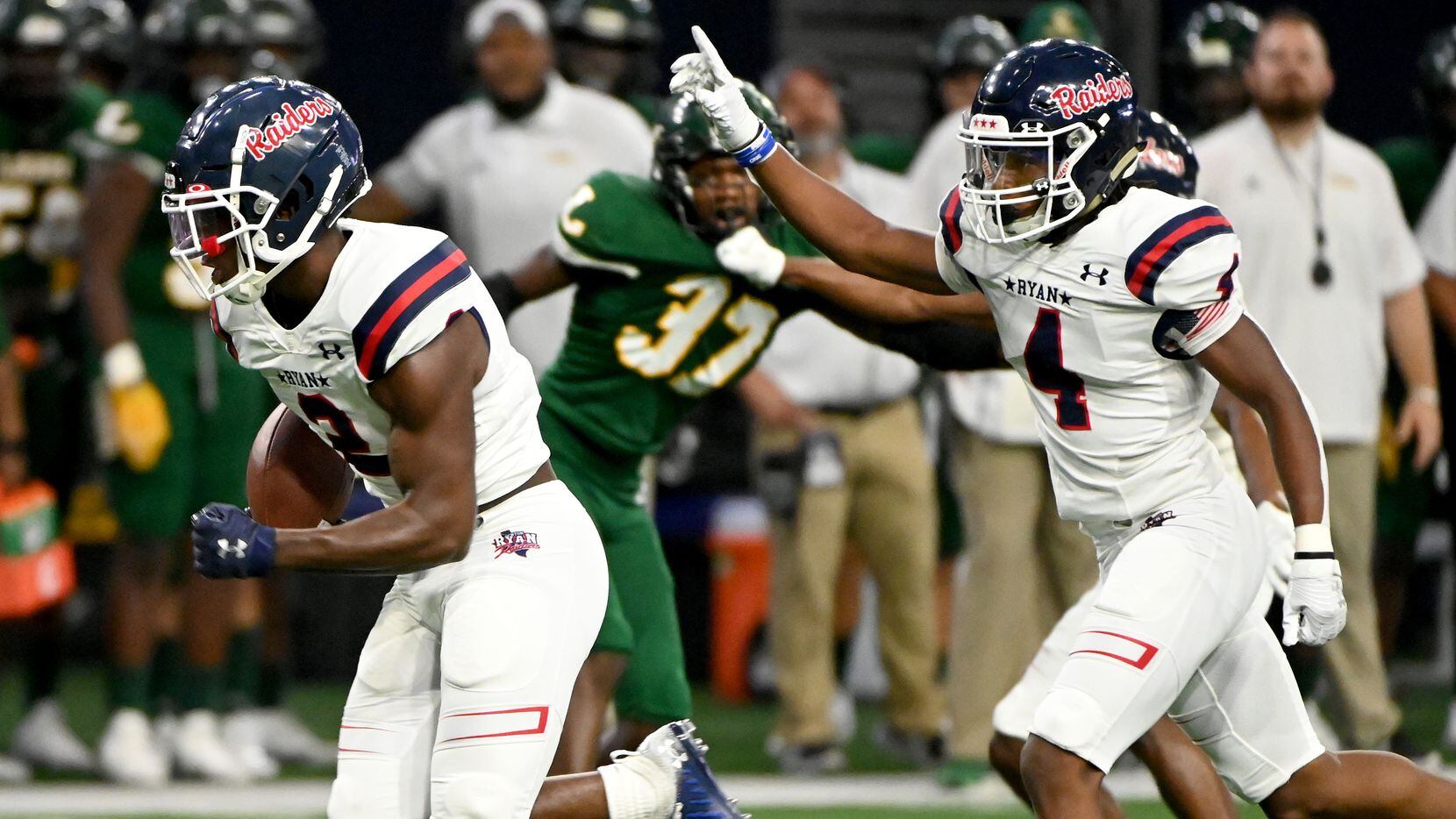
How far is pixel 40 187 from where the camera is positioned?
600 cm

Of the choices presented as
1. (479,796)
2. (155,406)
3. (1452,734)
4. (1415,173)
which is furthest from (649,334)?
(1452,734)

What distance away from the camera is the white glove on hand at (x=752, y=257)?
4.15 meters

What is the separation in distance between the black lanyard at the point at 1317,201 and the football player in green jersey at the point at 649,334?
1911mm

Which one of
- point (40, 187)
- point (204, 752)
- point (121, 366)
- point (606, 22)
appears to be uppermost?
point (606, 22)

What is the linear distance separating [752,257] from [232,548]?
1506 millimetres

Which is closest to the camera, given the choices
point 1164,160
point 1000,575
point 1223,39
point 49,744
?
point 1164,160

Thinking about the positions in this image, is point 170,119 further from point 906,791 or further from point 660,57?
point 660,57

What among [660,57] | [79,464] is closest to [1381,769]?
[79,464]

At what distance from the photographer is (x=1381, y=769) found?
3605 mm

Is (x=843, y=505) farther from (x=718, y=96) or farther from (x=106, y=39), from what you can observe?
(x=106, y=39)

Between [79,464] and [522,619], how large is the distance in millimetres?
3628

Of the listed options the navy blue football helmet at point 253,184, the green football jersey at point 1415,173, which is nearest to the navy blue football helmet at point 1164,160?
the navy blue football helmet at point 253,184

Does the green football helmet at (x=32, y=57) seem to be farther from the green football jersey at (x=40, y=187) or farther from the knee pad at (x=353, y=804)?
the knee pad at (x=353, y=804)

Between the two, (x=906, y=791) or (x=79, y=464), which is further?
(x=79, y=464)
